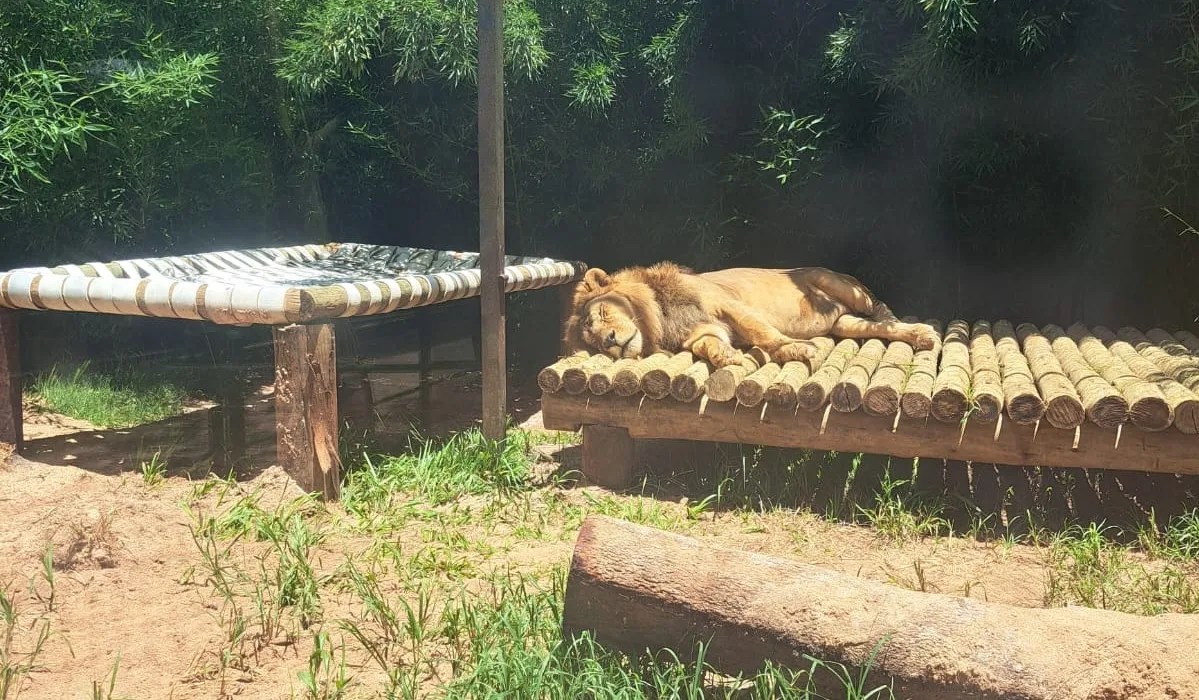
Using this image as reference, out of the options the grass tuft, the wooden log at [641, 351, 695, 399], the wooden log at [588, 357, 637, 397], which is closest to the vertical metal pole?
the wooden log at [588, 357, 637, 397]

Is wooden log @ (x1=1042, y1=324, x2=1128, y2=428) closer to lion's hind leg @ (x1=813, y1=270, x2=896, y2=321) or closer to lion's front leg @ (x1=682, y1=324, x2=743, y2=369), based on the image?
lion's hind leg @ (x1=813, y1=270, x2=896, y2=321)

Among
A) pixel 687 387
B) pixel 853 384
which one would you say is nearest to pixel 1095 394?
pixel 853 384

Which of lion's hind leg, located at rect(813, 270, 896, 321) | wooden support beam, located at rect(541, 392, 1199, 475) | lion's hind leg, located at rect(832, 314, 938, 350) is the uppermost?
lion's hind leg, located at rect(813, 270, 896, 321)

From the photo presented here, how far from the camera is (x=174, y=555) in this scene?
11.8ft

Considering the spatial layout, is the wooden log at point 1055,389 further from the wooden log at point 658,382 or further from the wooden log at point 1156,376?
the wooden log at point 658,382

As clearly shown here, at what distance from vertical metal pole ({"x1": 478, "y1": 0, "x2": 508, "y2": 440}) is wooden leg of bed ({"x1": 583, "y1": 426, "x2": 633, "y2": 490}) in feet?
1.88

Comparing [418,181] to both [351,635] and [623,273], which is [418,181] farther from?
[351,635]

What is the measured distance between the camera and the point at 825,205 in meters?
6.64

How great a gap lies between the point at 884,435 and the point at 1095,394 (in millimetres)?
840

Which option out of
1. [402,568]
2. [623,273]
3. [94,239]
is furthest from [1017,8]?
[94,239]

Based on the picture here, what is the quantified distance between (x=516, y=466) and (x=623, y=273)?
1257 millimetres

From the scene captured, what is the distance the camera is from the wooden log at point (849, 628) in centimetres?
218

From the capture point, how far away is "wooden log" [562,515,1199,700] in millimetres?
2178

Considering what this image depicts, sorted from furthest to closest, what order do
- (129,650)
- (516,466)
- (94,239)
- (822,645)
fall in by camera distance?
(94,239) → (516,466) → (129,650) → (822,645)
